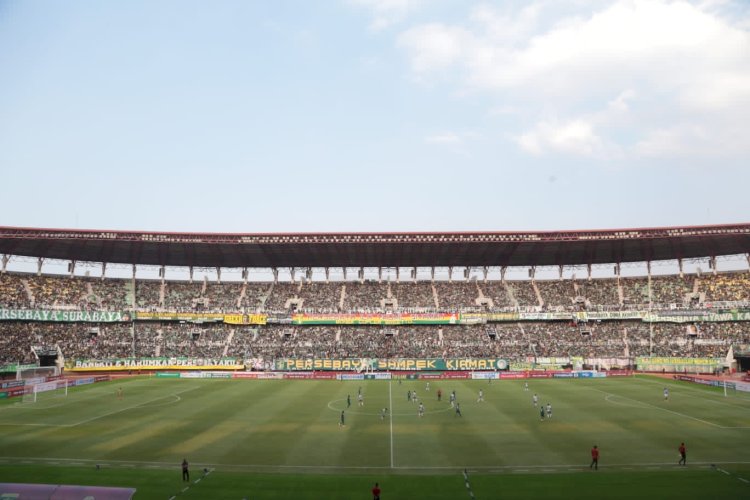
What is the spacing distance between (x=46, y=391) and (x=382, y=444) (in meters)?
43.3

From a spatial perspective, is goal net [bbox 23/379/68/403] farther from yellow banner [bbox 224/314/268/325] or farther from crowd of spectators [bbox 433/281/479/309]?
crowd of spectators [bbox 433/281/479/309]

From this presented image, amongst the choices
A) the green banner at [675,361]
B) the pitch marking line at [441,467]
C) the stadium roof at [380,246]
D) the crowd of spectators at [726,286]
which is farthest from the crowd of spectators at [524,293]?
the pitch marking line at [441,467]

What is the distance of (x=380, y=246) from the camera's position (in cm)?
8012

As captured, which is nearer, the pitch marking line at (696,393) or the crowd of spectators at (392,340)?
the pitch marking line at (696,393)

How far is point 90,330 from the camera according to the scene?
265ft

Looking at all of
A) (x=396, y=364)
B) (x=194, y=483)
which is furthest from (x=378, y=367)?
(x=194, y=483)

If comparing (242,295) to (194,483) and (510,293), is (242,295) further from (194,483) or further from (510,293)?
(194,483)

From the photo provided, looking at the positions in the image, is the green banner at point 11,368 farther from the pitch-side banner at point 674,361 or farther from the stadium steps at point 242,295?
the pitch-side banner at point 674,361

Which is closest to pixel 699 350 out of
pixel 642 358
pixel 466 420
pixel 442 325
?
pixel 642 358

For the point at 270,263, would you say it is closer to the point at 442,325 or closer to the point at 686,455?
the point at 442,325

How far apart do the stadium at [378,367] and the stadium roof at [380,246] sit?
0.39m

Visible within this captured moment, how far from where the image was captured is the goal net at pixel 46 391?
5474cm

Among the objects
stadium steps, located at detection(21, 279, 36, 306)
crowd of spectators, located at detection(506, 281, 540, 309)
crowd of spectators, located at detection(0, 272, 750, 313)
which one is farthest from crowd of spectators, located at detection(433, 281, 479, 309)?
stadium steps, located at detection(21, 279, 36, 306)

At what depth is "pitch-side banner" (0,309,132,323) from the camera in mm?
72812
